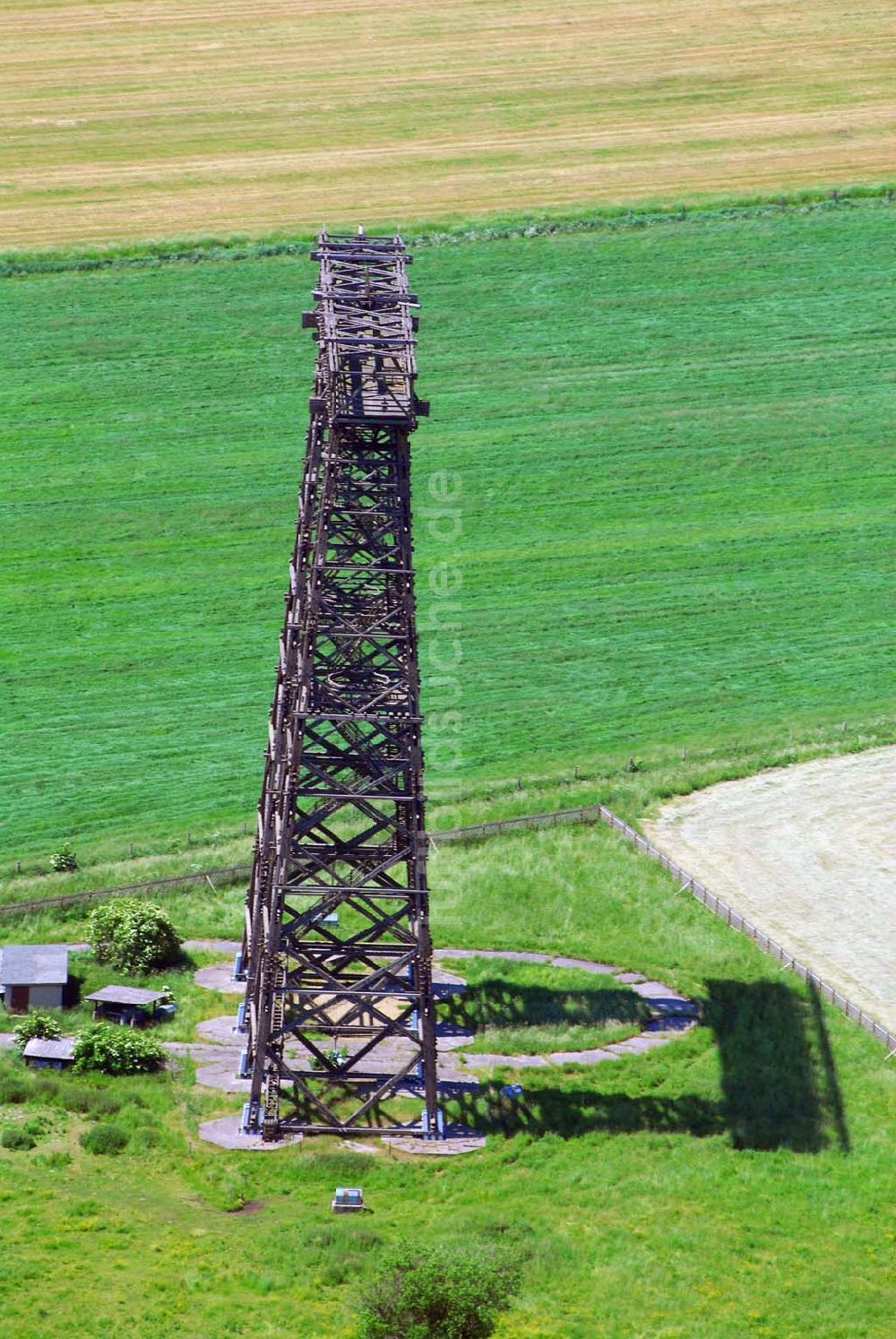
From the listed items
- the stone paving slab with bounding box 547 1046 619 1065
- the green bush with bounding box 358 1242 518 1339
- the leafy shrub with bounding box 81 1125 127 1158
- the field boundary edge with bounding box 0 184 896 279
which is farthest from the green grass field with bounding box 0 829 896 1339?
the field boundary edge with bounding box 0 184 896 279

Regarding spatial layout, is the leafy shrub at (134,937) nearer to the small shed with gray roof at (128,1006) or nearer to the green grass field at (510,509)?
the small shed with gray roof at (128,1006)

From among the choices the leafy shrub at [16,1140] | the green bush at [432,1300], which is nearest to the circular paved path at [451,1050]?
the leafy shrub at [16,1140]

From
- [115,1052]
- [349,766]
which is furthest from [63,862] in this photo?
[349,766]

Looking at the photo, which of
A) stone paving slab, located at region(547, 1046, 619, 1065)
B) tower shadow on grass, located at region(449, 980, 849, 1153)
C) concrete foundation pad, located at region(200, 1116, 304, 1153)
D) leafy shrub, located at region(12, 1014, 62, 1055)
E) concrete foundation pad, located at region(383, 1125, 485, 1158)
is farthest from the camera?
stone paving slab, located at region(547, 1046, 619, 1065)

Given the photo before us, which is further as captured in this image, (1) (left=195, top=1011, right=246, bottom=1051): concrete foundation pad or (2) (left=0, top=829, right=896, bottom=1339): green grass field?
(1) (left=195, top=1011, right=246, bottom=1051): concrete foundation pad

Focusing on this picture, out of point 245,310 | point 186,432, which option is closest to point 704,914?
point 186,432

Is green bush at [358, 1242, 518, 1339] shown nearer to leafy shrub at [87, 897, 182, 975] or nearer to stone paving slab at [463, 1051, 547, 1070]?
stone paving slab at [463, 1051, 547, 1070]
